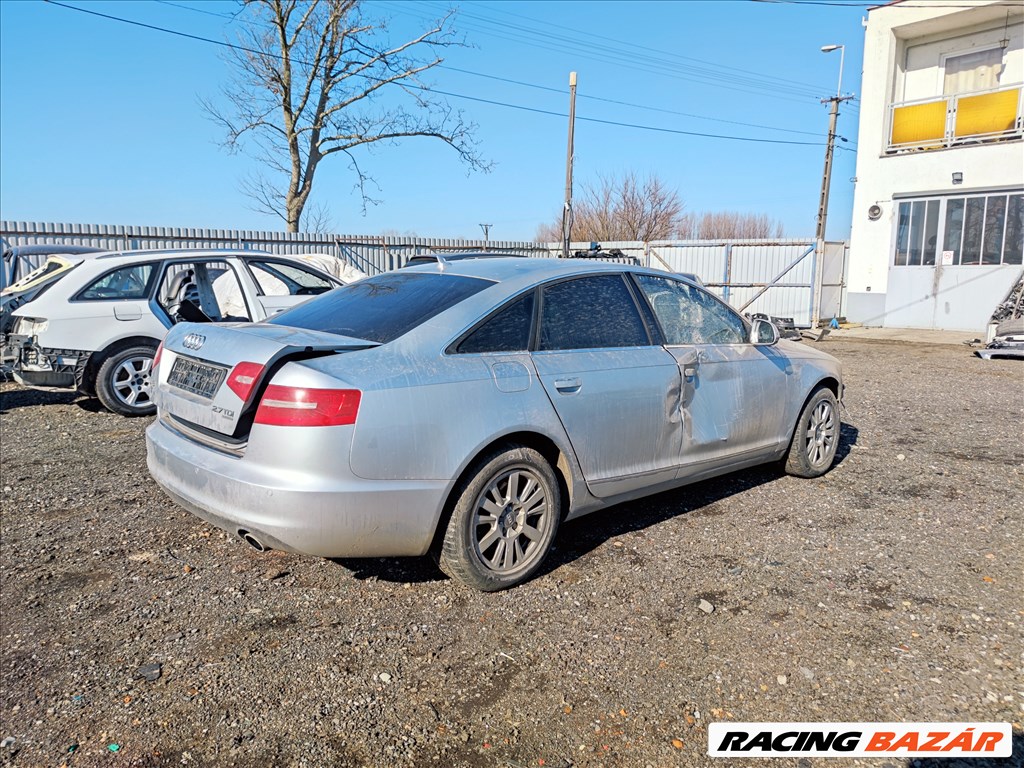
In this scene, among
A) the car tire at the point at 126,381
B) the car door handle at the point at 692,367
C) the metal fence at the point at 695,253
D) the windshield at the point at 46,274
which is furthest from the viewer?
the metal fence at the point at 695,253

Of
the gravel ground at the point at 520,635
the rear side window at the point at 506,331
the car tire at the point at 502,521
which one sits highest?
the rear side window at the point at 506,331

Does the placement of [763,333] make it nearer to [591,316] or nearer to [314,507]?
[591,316]

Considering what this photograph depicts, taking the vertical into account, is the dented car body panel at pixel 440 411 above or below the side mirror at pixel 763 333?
below

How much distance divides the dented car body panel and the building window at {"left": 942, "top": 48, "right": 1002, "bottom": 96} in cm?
1742

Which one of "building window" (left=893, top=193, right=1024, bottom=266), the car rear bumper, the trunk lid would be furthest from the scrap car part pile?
the trunk lid

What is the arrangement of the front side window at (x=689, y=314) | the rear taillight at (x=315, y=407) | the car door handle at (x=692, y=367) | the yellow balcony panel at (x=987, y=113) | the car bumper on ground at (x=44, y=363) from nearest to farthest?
the rear taillight at (x=315, y=407) < the car door handle at (x=692, y=367) < the front side window at (x=689, y=314) < the car bumper on ground at (x=44, y=363) < the yellow balcony panel at (x=987, y=113)

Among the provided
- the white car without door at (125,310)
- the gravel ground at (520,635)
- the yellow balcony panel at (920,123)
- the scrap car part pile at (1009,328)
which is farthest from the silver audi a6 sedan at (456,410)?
the yellow balcony panel at (920,123)

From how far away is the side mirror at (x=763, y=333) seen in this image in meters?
4.85

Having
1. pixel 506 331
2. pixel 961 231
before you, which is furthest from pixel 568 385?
pixel 961 231

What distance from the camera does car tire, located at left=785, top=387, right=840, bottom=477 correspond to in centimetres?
524

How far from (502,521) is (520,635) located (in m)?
0.54

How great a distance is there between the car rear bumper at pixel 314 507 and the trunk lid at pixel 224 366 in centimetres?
20

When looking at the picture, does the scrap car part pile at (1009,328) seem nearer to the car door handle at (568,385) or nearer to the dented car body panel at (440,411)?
the dented car body panel at (440,411)

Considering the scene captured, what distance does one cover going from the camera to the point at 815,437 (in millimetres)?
5402
